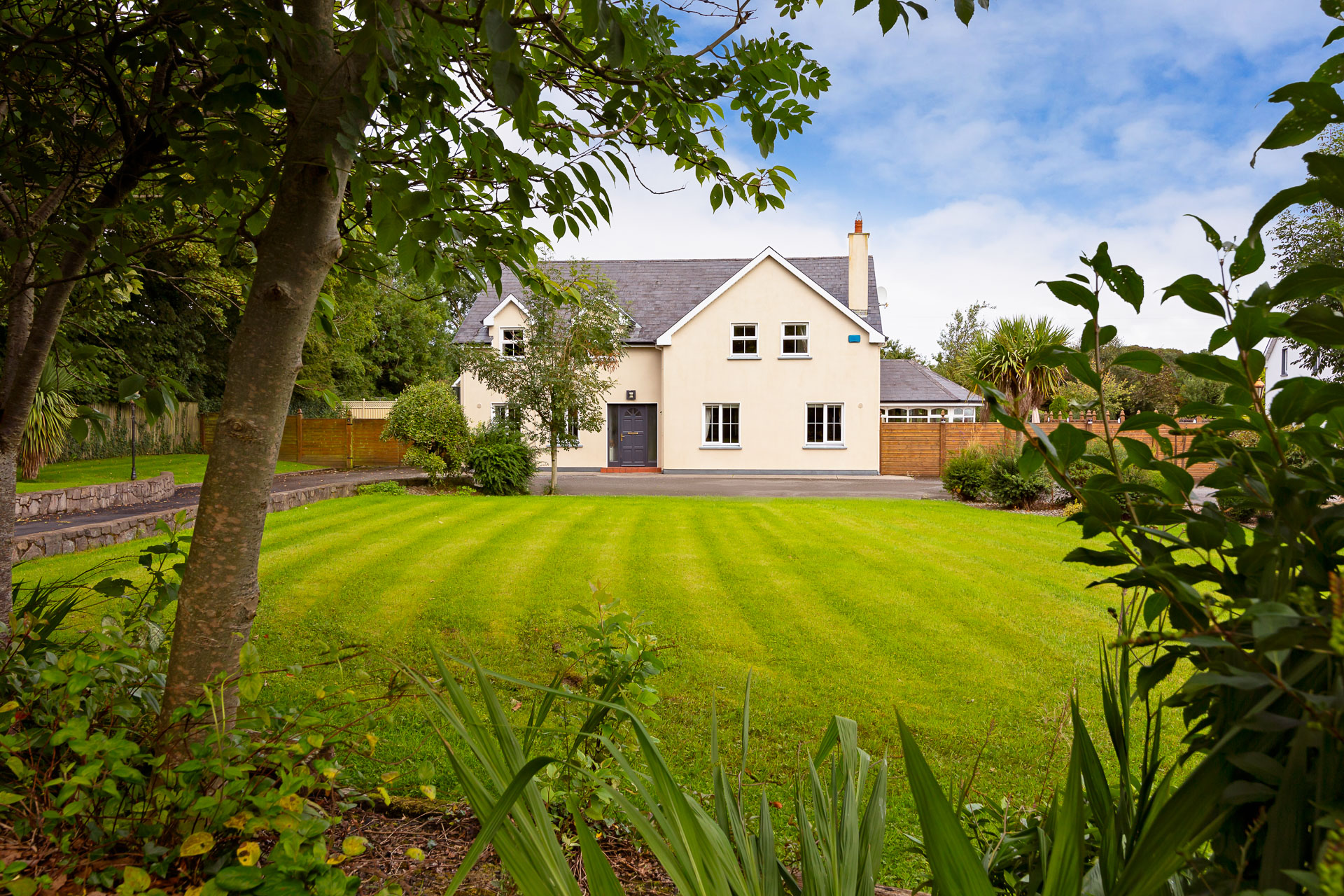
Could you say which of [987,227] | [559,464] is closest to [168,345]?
[559,464]

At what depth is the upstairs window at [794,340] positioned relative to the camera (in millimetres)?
25094

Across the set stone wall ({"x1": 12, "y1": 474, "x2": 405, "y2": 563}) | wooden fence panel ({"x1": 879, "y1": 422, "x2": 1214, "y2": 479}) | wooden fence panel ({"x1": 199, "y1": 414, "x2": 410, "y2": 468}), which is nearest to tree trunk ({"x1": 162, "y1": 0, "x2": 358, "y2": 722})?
stone wall ({"x1": 12, "y1": 474, "x2": 405, "y2": 563})

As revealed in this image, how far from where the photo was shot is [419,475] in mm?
19891

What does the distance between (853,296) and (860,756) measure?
25.6 m

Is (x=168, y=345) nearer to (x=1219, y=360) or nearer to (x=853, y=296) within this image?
(x=853, y=296)

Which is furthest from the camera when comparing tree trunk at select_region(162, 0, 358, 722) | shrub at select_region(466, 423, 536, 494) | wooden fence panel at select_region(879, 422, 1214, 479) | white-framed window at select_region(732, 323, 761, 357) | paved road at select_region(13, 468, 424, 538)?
white-framed window at select_region(732, 323, 761, 357)

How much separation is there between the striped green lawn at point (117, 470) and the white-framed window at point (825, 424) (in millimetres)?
16498

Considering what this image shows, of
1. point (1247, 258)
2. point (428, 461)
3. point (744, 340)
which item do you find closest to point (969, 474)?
point (744, 340)

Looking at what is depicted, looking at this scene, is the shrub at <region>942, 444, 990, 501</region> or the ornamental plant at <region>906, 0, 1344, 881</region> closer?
the ornamental plant at <region>906, 0, 1344, 881</region>

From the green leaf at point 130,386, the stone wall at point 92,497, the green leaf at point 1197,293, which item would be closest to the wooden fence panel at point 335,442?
the stone wall at point 92,497

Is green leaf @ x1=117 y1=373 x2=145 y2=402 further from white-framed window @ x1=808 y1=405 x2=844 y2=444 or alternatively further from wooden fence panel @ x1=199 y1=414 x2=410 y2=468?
wooden fence panel @ x1=199 y1=414 x2=410 y2=468

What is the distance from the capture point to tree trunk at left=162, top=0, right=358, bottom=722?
2.13m

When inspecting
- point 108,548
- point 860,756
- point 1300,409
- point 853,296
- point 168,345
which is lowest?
point 108,548

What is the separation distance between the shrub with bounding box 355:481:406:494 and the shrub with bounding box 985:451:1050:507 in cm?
1264
